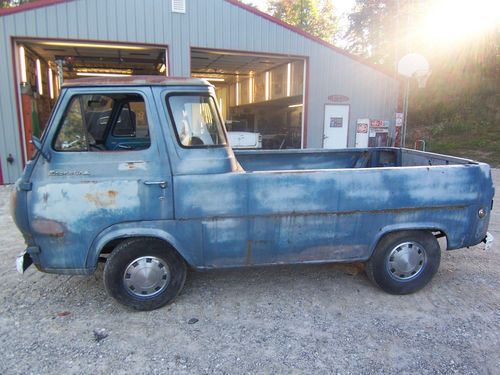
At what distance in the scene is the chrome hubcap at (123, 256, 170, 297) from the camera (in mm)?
3580

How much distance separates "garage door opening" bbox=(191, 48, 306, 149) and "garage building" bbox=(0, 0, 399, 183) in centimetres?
9

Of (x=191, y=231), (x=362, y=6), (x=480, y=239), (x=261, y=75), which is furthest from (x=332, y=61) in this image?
(x=362, y=6)

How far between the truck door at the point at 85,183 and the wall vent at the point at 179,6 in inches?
327

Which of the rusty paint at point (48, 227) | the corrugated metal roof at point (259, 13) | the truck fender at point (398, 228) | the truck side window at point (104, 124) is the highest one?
the corrugated metal roof at point (259, 13)

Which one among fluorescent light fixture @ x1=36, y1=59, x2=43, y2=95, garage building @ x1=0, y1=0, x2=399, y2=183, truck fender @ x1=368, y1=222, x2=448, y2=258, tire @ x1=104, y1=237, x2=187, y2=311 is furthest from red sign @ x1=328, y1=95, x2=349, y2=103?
tire @ x1=104, y1=237, x2=187, y2=311

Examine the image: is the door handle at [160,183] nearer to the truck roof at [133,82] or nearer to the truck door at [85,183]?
the truck door at [85,183]

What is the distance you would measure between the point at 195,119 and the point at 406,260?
261cm

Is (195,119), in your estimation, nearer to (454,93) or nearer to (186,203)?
(186,203)

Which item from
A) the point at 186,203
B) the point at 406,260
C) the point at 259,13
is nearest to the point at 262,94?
the point at 259,13

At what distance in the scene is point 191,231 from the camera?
11.7ft

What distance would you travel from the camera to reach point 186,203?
3496 mm

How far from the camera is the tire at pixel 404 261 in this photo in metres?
3.96

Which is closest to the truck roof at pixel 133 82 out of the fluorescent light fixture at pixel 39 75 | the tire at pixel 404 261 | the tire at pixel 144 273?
the tire at pixel 144 273

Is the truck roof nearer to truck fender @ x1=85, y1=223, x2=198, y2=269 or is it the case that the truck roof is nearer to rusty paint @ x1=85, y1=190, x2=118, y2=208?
rusty paint @ x1=85, y1=190, x2=118, y2=208
